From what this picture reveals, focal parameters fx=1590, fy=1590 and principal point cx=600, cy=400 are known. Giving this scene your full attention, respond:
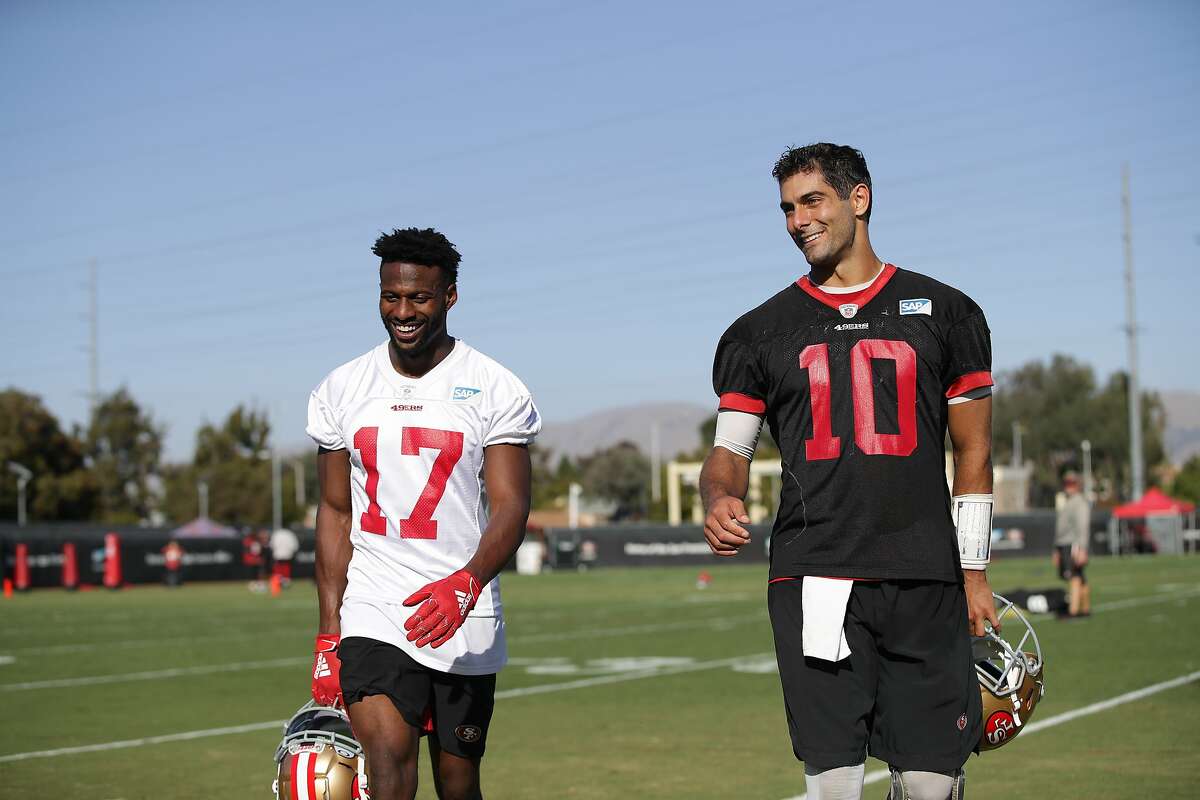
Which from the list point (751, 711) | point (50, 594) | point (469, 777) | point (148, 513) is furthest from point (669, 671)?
point (148, 513)

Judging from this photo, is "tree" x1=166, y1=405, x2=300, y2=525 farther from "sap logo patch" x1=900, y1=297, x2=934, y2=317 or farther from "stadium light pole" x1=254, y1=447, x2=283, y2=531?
"sap logo patch" x1=900, y1=297, x2=934, y2=317

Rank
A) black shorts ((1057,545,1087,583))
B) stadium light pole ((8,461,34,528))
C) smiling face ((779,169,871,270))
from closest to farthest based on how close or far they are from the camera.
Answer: smiling face ((779,169,871,270)), black shorts ((1057,545,1087,583)), stadium light pole ((8,461,34,528))

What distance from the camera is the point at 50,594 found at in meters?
37.3

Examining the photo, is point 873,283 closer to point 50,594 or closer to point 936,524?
point 936,524

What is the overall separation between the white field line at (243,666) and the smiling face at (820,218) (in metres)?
11.0

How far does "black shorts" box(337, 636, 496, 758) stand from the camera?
5320mm

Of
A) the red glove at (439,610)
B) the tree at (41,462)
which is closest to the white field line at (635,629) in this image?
the red glove at (439,610)

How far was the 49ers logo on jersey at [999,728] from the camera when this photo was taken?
5223mm

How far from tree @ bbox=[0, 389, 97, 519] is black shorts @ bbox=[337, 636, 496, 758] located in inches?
3296

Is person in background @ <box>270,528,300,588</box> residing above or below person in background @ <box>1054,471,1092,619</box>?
below

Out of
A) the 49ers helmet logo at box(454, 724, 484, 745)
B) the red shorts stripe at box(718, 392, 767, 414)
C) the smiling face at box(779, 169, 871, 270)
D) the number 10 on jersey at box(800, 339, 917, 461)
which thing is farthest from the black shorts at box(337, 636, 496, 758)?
the smiling face at box(779, 169, 871, 270)

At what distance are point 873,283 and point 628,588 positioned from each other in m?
29.8

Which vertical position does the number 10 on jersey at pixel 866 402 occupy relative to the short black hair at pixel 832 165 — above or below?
below

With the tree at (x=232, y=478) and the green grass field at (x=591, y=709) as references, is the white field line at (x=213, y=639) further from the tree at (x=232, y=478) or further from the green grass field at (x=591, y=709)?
the tree at (x=232, y=478)
